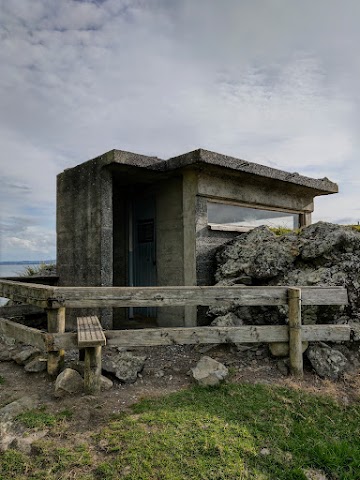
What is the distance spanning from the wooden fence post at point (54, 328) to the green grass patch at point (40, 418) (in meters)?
0.81

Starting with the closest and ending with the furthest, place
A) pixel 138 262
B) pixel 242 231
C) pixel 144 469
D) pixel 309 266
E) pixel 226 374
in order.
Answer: pixel 144 469
pixel 226 374
pixel 309 266
pixel 242 231
pixel 138 262

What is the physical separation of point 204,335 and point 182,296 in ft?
1.95

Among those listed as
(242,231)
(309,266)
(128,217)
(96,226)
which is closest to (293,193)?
(242,231)

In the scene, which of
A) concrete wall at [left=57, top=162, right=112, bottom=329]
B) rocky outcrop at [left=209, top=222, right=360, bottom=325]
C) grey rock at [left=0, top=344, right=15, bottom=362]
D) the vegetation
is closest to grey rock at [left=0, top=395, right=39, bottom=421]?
grey rock at [left=0, top=344, right=15, bottom=362]

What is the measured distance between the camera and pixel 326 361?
511cm

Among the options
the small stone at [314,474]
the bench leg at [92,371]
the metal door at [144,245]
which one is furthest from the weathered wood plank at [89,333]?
the metal door at [144,245]

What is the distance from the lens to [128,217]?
31.4 feet

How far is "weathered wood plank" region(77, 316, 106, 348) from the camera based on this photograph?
3.95 meters

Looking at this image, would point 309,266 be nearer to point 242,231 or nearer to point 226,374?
point 242,231

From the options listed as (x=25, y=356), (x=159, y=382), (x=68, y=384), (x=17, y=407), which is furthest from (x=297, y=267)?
(x=17, y=407)

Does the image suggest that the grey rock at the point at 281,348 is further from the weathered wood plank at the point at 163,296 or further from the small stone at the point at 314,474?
the small stone at the point at 314,474

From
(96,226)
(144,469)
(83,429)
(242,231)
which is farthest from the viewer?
(242,231)

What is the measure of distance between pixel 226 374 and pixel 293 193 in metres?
6.02

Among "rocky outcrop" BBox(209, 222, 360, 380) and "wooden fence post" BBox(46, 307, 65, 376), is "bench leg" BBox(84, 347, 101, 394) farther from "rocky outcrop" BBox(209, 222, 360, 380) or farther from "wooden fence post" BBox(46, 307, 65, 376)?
"rocky outcrop" BBox(209, 222, 360, 380)
